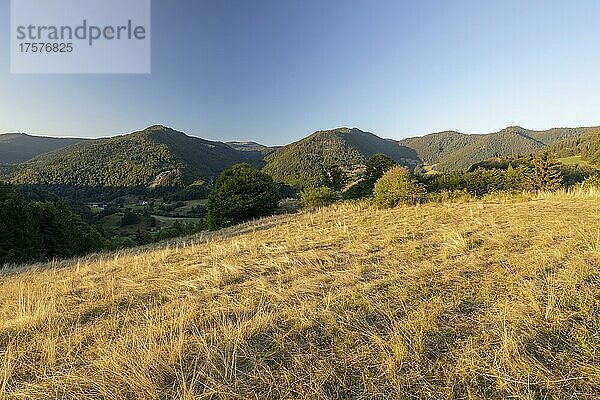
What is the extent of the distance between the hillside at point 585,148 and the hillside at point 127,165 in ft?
473

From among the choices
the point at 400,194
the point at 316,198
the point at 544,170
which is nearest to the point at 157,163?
the point at 316,198

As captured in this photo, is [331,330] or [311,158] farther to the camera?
[311,158]

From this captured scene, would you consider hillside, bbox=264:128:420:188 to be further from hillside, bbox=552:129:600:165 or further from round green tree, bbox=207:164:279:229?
round green tree, bbox=207:164:279:229

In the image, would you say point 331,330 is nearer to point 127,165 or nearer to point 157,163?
point 157,163

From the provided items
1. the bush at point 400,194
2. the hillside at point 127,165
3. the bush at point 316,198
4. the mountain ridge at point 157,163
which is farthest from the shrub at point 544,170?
the hillside at point 127,165

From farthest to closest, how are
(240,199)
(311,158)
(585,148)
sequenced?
(311,158), (585,148), (240,199)

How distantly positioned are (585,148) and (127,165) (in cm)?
18626

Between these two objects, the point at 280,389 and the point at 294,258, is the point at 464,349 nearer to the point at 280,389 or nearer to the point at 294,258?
the point at 280,389

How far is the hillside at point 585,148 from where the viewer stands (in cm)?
8622

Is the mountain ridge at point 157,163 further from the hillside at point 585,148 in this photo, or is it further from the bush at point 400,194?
the bush at point 400,194

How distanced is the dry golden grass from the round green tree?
20212 mm

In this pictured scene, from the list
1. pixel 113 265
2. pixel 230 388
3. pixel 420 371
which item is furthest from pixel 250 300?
pixel 113 265

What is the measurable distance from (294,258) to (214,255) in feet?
7.83

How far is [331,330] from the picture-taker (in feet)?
9.42
